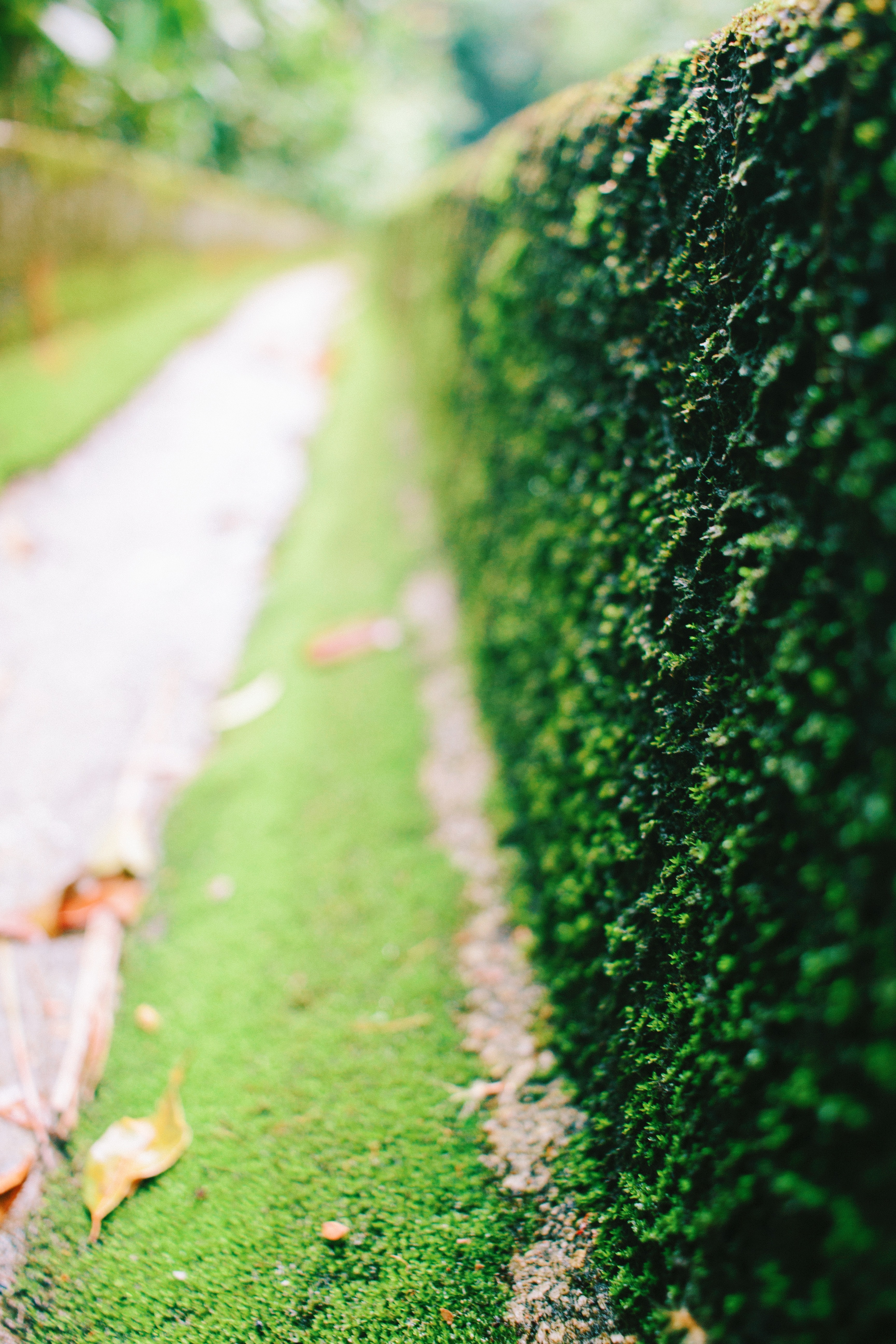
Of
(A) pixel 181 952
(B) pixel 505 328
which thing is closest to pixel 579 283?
(B) pixel 505 328

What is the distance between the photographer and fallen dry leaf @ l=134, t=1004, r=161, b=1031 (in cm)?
193

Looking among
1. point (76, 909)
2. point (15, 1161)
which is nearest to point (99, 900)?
point (76, 909)

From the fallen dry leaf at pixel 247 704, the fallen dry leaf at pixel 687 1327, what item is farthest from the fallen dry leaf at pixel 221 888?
the fallen dry leaf at pixel 687 1327

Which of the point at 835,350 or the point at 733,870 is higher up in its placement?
the point at 835,350

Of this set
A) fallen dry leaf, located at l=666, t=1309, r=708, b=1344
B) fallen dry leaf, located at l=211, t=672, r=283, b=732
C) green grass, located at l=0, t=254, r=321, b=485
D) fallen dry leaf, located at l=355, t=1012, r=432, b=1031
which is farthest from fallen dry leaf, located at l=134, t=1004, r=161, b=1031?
green grass, located at l=0, t=254, r=321, b=485

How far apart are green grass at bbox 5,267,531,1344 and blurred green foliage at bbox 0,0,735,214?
258cm

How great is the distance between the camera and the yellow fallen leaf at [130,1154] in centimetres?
154

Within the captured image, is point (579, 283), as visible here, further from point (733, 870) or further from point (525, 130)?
point (733, 870)

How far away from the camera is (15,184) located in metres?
4.58

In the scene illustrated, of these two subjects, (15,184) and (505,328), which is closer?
(505,328)

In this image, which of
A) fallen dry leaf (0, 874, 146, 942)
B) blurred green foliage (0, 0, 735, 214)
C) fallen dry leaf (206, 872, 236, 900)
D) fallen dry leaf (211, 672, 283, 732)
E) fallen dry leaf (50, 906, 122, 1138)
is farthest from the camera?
blurred green foliage (0, 0, 735, 214)

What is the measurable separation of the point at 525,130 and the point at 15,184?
4197 millimetres

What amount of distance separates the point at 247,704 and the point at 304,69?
1666 centimetres

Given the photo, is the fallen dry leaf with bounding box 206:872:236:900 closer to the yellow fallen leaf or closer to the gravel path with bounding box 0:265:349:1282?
the gravel path with bounding box 0:265:349:1282
